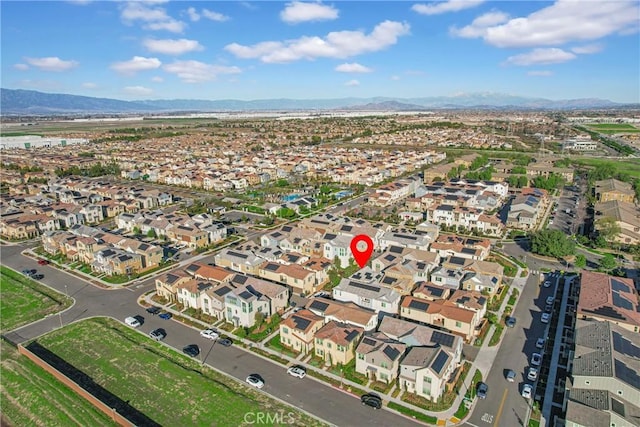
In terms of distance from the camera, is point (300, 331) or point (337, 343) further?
point (300, 331)

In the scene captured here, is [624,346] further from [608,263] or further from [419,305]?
[608,263]

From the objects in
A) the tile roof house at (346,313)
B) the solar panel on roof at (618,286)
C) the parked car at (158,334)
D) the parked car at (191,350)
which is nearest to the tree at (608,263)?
the solar panel on roof at (618,286)

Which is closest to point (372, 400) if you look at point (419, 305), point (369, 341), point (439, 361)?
point (369, 341)

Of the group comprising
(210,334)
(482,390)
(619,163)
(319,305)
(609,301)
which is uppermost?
(619,163)

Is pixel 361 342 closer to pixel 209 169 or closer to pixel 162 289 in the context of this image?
pixel 162 289

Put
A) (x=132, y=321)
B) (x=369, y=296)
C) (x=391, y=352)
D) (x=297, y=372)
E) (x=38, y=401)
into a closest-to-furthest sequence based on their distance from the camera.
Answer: (x=38, y=401) → (x=391, y=352) → (x=297, y=372) → (x=132, y=321) → (x=369, y=296)

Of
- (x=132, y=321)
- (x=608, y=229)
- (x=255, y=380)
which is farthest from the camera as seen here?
(x=608, y=229)

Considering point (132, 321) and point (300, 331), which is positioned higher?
point (300, 331)
